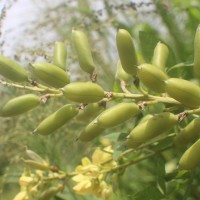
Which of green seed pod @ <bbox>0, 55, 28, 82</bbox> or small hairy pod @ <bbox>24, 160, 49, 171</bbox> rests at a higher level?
green seed pod @ <bbox>0, 55, 28, 82</bbox>

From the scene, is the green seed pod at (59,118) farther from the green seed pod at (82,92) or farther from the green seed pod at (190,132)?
the green seed pod at (190,132)

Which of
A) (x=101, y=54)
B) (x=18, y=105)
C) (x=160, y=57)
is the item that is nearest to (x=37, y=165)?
(x=18, y=105)

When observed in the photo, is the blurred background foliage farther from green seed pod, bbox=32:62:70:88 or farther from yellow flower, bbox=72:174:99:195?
green seed pod, bbox=32:62:70:88

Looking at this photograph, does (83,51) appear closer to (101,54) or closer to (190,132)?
(190,132)

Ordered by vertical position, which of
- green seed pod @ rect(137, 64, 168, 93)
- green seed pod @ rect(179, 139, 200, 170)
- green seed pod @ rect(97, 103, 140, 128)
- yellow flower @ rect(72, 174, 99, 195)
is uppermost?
green seed pod @ rect(137, 64, 168, 93)

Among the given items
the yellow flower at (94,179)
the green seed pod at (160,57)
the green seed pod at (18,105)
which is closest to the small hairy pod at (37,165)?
the yellow flower at (94,179)

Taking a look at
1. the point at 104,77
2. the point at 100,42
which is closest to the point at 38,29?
the point at 100,42

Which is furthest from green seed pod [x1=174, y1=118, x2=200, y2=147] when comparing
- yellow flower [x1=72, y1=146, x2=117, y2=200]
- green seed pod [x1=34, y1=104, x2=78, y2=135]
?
yellow flower [x1=72, y1=146, x2=117, y2=200]

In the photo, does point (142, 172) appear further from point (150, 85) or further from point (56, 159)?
point (150, 85)
